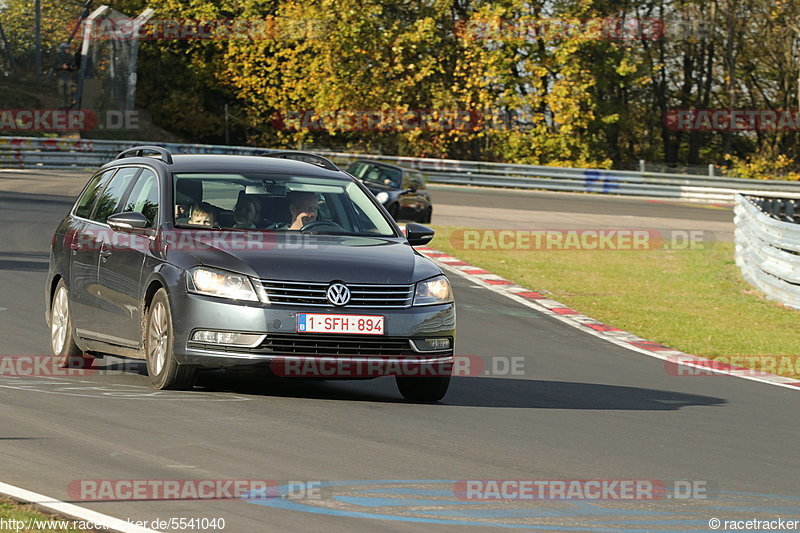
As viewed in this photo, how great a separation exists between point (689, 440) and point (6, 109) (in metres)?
44.1

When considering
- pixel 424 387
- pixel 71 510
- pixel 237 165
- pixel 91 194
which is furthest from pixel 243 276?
pixel 71 510

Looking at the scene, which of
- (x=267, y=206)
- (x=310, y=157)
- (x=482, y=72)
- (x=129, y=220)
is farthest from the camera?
(x=482, y=72)

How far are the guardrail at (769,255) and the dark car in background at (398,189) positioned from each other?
8481 mm

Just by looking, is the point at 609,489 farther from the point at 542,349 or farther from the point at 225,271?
the point at 542,349

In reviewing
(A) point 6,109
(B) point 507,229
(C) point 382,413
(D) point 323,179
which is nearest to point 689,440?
(C) point 382,413

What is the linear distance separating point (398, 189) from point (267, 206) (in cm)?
2103

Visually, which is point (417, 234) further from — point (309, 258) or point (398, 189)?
point (398, 189)

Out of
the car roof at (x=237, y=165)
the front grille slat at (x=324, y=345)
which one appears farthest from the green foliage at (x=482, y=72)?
the front grille slat at (x=324, y=345)

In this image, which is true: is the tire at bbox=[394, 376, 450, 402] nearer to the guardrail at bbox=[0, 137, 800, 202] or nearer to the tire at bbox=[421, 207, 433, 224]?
the tire at bbox=[421, 207, 433, 224]

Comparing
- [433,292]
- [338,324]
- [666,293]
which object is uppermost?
[433,292]

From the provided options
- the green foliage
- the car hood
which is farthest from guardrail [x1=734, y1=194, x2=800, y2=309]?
the green foliage

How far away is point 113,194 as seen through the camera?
10562 millimetres

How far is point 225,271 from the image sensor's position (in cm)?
859

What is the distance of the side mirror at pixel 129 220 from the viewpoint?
30.5 ft
